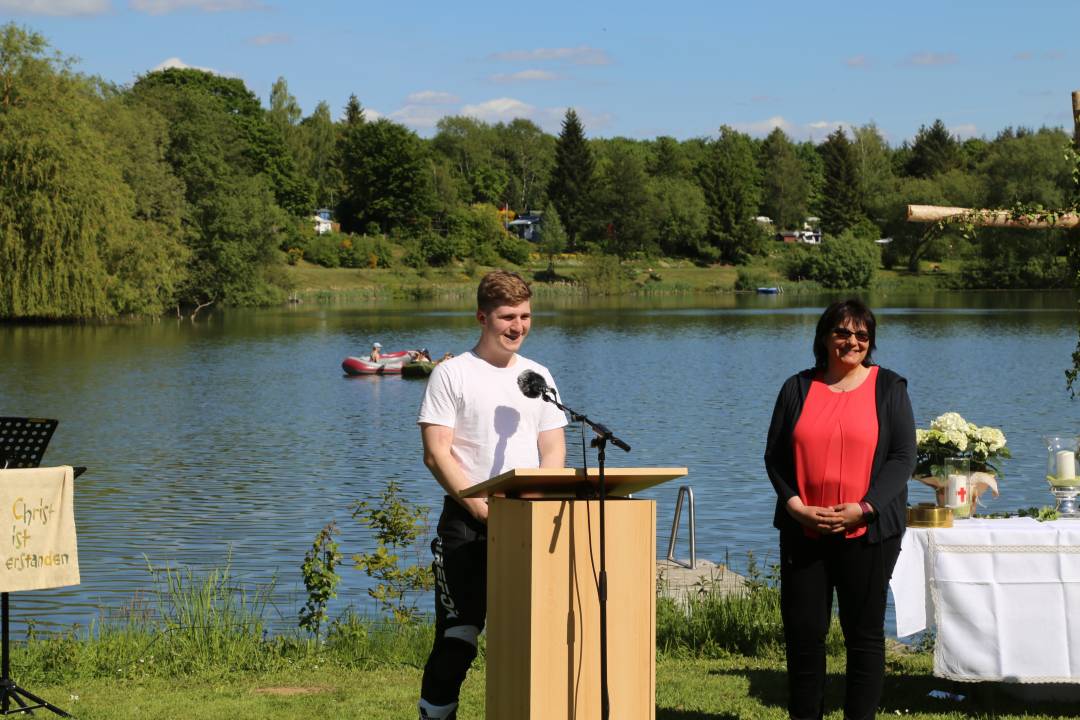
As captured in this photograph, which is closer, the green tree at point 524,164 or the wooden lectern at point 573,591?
the wooden lectern at point 573,591

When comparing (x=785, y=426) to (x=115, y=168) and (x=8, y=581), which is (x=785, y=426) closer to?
(x=8, y=581)

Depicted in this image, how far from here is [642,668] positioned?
15.5ft

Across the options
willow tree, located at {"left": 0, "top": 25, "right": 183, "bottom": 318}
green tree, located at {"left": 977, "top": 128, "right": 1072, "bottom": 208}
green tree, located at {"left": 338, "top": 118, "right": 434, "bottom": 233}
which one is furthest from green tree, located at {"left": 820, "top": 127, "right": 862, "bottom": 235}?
willow tree, located at {"left": 0, "top": 25, "right": 183, "bottom": 318}

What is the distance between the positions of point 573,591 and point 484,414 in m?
0.85

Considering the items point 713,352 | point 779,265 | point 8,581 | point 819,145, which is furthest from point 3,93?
point 819,145

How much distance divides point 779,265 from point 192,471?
97.2 meters

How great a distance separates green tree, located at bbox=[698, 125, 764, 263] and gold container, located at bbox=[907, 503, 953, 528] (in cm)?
11701

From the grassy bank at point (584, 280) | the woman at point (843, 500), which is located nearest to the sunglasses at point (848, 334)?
the woman at point (843, 500)

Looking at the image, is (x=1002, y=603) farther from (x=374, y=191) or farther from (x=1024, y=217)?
(x=374, y=191)

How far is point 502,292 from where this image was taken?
5.15 m

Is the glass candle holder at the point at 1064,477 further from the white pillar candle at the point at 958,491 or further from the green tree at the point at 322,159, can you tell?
the green tree at the point at 322,159

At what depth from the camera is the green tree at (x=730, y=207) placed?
123 meters

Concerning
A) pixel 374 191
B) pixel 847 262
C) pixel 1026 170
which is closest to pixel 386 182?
pixel 374 191

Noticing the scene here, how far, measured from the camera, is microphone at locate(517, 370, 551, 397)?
4734mm
